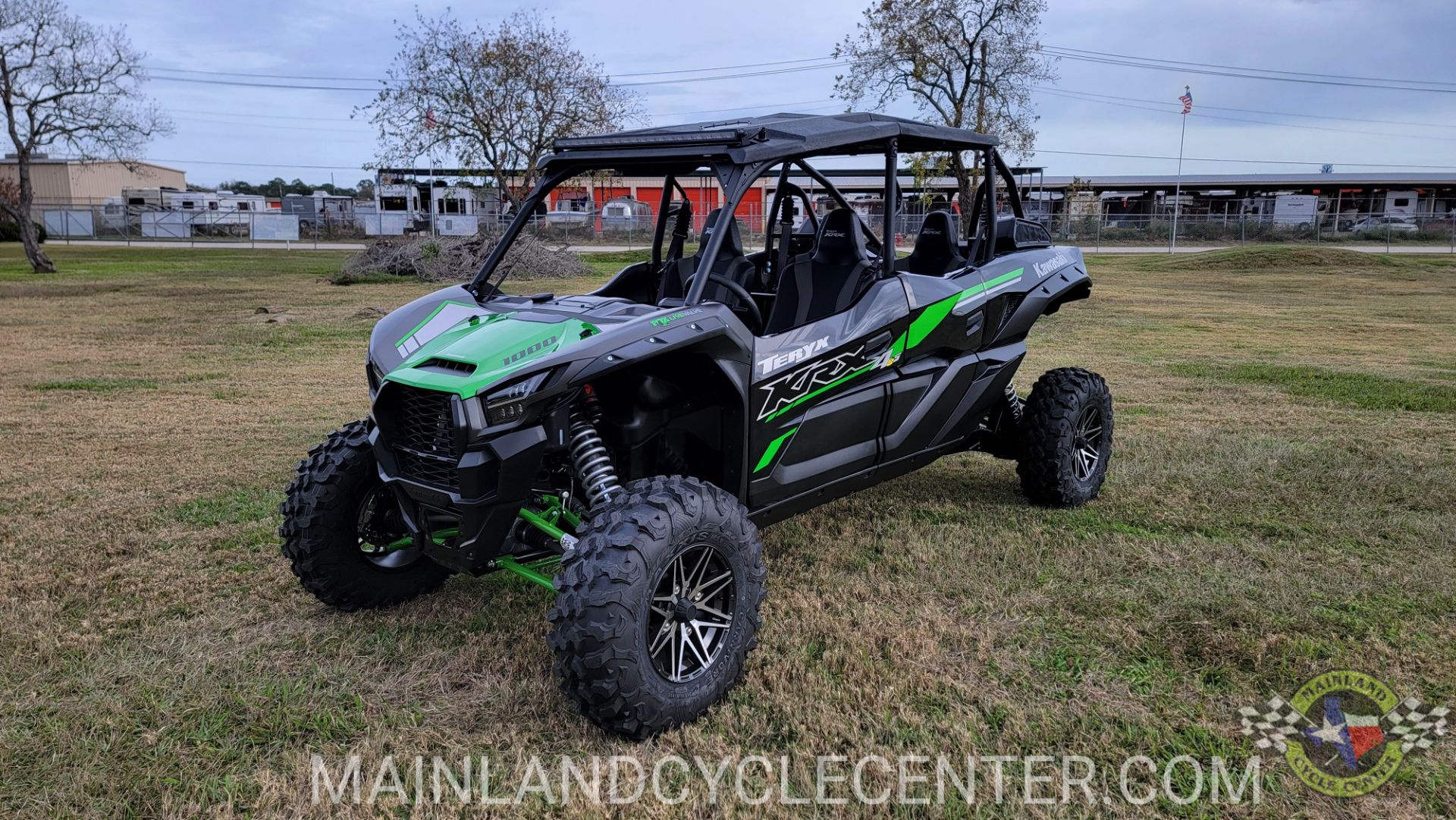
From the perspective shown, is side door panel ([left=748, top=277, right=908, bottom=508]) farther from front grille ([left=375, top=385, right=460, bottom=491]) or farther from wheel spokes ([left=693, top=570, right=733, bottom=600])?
front grille ([left=375, top=385, right=460, bottom=491])

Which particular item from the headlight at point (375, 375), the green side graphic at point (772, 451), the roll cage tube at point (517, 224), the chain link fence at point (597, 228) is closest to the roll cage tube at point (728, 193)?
the green side graphic at point (772, 451)

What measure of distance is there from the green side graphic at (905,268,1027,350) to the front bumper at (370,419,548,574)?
6.28 ft

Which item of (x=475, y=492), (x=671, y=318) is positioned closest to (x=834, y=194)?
(x=671, y=318)

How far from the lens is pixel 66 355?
11328 mm

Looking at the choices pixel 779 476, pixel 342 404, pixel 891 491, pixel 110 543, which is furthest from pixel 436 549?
pixel 342 404

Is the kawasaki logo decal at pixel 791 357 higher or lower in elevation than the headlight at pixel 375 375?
higher

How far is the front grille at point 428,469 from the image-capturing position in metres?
3.47

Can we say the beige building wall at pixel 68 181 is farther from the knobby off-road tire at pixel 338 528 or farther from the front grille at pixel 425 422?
the front grille at pixel 425 422

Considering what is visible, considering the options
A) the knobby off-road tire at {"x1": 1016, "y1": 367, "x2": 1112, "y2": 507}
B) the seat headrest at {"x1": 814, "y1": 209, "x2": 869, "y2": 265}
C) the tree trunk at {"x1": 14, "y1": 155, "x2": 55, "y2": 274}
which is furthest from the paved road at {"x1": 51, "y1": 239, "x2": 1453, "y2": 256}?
the seat headrest at {"x1": 814, "y1": 209, "x2": 869, "y2": 265}

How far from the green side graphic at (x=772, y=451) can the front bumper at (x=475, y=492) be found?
3.20ft

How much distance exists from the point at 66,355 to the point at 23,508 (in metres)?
6.77

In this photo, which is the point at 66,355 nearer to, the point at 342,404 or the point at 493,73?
the point at 342,404

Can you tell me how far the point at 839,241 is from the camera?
Result: 4.93 meters

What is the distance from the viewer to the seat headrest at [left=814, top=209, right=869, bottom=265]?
4.90 m
